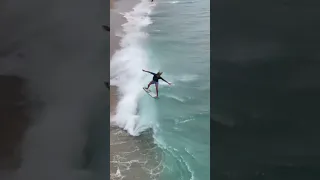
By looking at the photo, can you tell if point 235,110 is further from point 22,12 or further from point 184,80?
point 22,12

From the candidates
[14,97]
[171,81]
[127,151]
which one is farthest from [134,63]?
[14,97]

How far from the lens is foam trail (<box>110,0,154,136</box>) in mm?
1238

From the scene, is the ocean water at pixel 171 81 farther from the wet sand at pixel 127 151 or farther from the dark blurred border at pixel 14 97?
the dark blurred border at pixel 14 97

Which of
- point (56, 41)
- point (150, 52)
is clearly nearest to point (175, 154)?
point (150, 52)

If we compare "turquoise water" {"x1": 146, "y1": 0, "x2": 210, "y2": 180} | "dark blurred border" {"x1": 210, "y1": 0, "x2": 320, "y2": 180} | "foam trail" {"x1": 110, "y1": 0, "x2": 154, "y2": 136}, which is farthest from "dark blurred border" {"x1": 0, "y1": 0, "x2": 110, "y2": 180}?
"dark blurred border" {"x1": 210, "y1": 0, "x2": 320, "y2": 180}

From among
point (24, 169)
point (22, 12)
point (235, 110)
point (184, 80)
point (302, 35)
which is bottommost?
point (24, 169)

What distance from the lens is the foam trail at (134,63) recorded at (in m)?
1.24

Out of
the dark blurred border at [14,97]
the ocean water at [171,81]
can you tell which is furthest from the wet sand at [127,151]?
the dark blurred border at [14,97]

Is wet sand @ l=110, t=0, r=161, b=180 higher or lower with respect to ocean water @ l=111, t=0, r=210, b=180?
lower

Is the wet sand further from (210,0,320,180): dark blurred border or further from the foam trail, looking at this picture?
(210,0,320,180): dark blurred border

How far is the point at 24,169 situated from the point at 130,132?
0.40m

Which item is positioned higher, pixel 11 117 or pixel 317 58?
pixel 317 58

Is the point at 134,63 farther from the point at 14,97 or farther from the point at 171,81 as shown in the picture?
the point at 14,97

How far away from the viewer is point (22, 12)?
1.23 m
